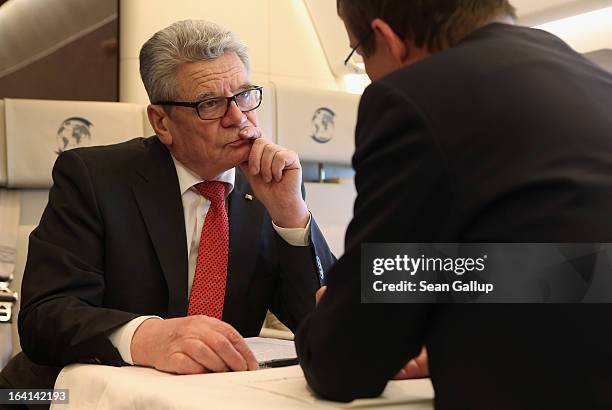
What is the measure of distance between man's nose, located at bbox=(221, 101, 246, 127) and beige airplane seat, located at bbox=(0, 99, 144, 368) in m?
1.20

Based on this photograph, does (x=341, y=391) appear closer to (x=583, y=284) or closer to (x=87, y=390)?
(x=583, y=284)

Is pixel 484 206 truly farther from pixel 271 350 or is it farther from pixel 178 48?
pixel 178 48

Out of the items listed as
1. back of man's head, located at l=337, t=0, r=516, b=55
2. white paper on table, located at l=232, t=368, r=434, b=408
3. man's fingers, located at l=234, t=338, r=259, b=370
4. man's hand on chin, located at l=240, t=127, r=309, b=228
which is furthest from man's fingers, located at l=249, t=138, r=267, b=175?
back of man's head, located at l=337, t=0, r=516, b=55

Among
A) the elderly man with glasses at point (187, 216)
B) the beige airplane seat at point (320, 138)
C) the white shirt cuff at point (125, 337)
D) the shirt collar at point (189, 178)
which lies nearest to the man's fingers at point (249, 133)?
the elderly man with glasses at point (187, 216)

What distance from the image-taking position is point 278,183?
6.83 feet

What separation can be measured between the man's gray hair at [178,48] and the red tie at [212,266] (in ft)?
1.18

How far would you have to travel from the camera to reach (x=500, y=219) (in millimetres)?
926

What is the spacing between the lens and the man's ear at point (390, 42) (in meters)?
1.13

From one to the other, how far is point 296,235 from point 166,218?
1.12 feet

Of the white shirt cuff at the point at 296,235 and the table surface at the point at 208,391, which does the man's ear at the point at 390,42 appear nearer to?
the table surface at the point at 208,391

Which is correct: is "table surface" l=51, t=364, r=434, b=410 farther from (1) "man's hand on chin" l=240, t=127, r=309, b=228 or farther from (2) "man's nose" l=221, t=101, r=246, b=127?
(2) "man's nose" l=221, t=101, r=246, b=127

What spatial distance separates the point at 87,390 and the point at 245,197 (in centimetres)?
94

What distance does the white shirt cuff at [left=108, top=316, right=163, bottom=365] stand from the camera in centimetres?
151

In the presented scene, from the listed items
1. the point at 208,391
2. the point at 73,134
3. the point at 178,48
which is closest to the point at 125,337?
the point at 208,391
